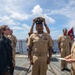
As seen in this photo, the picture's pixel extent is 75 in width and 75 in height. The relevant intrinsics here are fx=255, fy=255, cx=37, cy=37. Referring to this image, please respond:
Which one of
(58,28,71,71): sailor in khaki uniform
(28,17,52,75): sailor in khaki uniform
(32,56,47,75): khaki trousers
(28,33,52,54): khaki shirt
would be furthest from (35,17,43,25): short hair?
(58,28,71,71): sailor in khaki uniform

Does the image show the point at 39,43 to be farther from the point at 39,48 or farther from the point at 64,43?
the point at 64,43


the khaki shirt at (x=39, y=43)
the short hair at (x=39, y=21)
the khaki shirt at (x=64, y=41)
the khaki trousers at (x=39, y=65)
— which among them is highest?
the short hair at (x=39, y=21)

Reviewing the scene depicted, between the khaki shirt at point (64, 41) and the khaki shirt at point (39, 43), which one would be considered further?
the khaki shirt at point (64, 41)

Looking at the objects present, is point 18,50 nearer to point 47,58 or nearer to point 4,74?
point 47,58

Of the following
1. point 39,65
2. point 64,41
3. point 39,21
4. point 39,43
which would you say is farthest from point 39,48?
point 64,41

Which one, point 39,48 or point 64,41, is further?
point 64,41

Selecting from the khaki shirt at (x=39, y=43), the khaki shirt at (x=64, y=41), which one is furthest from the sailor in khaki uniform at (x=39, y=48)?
the khaki shirt at (x=64, y=41)

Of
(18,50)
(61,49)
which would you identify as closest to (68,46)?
(61,49)

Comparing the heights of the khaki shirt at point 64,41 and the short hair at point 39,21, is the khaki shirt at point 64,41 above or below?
below

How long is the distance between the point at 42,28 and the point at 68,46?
4.35m

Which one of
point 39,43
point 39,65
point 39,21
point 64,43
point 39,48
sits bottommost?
point 39,65

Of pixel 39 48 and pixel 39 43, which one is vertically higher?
pixel 39 43

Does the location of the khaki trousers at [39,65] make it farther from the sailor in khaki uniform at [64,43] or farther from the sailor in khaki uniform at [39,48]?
the sailor in khaki uniform at [64,43]

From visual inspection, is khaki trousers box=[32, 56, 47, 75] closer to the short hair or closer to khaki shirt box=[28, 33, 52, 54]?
khaki shirt box=[28, 33, 52, 54]
